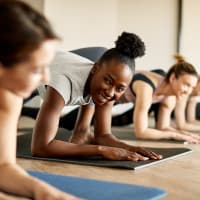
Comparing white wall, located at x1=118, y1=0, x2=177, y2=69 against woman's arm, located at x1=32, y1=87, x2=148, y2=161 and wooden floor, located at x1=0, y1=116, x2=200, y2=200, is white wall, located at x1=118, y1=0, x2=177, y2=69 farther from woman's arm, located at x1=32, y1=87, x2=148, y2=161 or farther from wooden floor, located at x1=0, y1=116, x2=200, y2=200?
woman's arm, located at x1=32, y1=87, x2=148, y2=161

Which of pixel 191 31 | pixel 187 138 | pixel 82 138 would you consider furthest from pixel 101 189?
pixel 191 31

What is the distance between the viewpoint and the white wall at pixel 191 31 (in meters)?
5.40

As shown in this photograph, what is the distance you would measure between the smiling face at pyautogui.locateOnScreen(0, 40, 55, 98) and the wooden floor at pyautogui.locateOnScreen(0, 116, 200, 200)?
680 millimetres

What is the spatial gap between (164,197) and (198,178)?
1.38 ft

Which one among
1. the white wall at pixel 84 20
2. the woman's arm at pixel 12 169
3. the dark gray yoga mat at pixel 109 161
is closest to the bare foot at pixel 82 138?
the dark gray yoga mat at pixel 109 161

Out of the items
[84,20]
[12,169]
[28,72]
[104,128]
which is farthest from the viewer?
[84,20]

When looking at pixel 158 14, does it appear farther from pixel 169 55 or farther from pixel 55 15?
pixel 55 15

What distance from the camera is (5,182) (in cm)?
123

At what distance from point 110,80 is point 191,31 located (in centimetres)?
362

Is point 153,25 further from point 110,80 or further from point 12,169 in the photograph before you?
point 12,169

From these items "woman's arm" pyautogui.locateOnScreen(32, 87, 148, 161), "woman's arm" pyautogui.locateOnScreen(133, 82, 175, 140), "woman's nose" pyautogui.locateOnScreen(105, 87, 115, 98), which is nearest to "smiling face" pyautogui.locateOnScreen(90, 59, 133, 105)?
"woman's nose" pyautogui.locateOnScreen(105, 87, 115, 98)

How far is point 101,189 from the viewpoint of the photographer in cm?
162

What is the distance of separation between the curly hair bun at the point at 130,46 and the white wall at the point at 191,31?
339cm

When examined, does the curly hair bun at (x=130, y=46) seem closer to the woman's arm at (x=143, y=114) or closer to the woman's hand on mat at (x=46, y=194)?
the woman's arm at (x=143, y=114)
